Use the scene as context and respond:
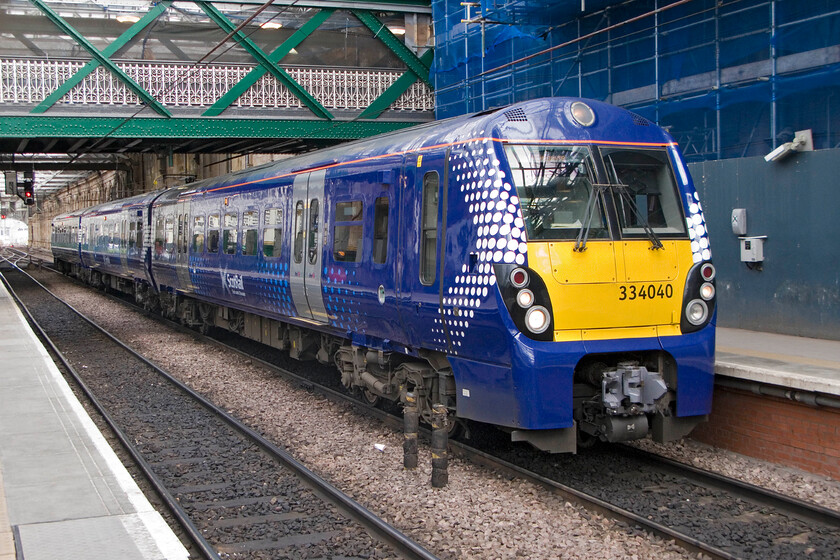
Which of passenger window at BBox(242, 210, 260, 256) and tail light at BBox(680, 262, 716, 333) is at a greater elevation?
passenger window at BBox(242, 210, 260, 256)

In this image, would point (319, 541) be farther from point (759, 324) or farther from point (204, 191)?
point (204, 191)

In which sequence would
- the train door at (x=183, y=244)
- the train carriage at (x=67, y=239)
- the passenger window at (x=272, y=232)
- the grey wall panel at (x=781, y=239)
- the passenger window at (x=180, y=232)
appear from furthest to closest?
the train carriage at (x=67, y=239), the passenger window at (x=180, y=232), the train door at (x=183, y=244), the passenger window at (x=272, y=232), the grey wall panel at (x=781, y=239)

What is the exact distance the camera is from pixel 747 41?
39.4 ft

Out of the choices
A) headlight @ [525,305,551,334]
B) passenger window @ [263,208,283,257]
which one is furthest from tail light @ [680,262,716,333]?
passenger window @ [263,208,283,257]

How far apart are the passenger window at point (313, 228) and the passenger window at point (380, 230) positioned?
5.72ft

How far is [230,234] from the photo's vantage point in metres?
14.3

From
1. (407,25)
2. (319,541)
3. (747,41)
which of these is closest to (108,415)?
(319,541)

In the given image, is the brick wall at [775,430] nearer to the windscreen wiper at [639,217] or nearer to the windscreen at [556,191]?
the windscreen wiper at [639,217]

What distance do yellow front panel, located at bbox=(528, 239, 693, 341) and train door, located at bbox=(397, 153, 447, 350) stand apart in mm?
1178

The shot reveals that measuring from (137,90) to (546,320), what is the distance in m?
16.2

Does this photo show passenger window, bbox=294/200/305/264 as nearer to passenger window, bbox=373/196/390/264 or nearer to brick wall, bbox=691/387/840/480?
passenger window, bbox=373/196/390/264

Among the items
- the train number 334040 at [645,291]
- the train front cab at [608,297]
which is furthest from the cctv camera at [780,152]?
the train number 334040 at [645,291]

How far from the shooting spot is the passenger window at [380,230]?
8.74 metres

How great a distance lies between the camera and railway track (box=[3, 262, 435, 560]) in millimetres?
6152
